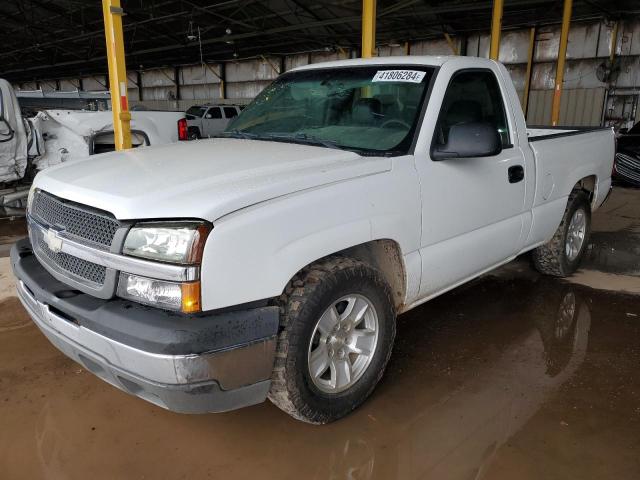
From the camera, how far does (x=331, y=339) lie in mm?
2496

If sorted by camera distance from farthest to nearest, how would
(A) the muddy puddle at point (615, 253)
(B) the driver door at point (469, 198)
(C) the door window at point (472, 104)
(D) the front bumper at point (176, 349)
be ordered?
1. (A) the muddy puddle at point (615, 253)
2. (C) the door window at point (472, 104)
3. (B) the driver door at point (469, 198)
4. (D) the front bumper at point (176, 349)

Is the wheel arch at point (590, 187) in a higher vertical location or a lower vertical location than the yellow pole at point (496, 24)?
lower

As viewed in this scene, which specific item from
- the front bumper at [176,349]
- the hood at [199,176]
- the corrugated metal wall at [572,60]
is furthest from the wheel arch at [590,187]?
the corrugated metal wall at [572,60]

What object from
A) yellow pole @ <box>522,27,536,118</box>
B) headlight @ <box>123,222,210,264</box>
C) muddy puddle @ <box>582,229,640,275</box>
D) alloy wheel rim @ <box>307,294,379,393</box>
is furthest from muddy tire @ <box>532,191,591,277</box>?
yellow pole @ <box>522,27,536,118</box>

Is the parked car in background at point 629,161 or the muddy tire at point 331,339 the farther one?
the parked car in background at point 629,161

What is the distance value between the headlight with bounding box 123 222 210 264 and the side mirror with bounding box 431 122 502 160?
1.51 m

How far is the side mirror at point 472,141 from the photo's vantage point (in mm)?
2732

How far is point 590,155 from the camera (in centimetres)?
459

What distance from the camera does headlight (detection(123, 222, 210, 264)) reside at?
191cm

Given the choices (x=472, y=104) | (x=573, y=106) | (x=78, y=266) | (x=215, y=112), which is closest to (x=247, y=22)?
(x=215, y=112)

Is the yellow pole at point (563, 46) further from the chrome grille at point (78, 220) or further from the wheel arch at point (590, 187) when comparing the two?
the chrome grille at point (78, 220)

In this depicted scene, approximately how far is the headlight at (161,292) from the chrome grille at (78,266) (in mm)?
156

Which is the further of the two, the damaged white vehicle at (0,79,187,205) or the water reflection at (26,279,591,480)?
the damaged white vehicle at (0,79,187,205)

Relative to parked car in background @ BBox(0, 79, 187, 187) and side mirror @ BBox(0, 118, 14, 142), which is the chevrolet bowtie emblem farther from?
side mirror @ BBox(0, 118, 14, 142)
